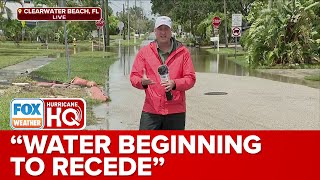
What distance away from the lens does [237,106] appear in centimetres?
1057

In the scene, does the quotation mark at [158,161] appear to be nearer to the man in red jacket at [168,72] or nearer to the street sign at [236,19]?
the man in red jacket at [168,72]

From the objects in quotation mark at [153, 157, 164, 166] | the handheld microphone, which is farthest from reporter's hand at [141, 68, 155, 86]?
quotation mark at [153, 157, 164, 166]

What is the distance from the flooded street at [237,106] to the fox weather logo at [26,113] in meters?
3.63

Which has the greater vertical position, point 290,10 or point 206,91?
point 290,10

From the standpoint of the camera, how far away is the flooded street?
Answer: 334 inches

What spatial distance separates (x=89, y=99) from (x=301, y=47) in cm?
1390

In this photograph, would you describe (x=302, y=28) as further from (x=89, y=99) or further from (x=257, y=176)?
(x=257, y=176)

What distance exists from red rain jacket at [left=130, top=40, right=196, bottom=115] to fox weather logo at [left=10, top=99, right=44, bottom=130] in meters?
0.85

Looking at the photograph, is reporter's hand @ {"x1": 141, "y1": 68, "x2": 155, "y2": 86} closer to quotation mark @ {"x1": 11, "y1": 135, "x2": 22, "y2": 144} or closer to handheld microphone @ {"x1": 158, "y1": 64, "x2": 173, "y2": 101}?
handheld microphone @ {"x1": 158, "y1": 64, "x2": 173, "y2": 101}

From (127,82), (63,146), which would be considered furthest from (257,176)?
(127,82)

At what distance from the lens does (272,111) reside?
32.4 feet

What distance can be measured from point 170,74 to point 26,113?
131 cm

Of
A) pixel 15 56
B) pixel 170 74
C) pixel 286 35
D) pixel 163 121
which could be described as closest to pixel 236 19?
pixel 286 35

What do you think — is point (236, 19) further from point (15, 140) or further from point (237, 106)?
point (15, 140)
